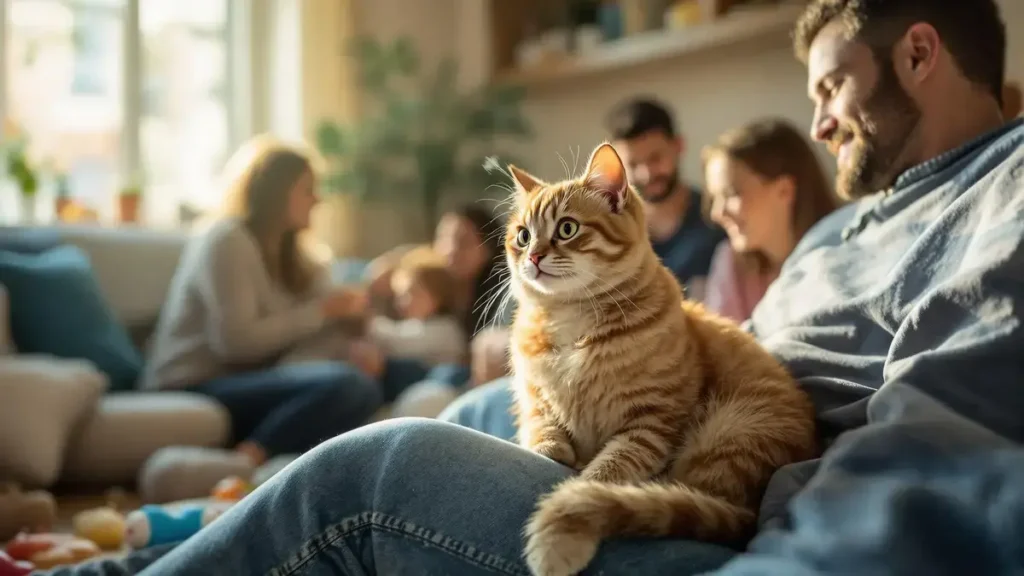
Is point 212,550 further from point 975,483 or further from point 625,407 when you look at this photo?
point 975,483

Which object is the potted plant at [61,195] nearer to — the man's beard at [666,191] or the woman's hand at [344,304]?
the woman's hand at [344,304]

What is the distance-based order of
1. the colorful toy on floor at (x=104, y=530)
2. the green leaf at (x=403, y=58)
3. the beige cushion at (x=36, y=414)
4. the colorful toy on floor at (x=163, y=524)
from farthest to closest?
1. the green leaf at (x=403, y=58)
2. the beige cushion at (x=36, y=414)
3. the colorful toy on floor at (x=104, y=530)
4. the colorful toy on floor at (x=163, y=524)

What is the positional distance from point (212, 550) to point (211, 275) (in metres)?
1.91

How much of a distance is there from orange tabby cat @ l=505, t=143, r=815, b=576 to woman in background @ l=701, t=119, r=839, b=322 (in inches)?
28.4

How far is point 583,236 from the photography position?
1330 mm

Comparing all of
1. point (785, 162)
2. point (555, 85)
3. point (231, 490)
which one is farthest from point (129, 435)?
point (555, 85)

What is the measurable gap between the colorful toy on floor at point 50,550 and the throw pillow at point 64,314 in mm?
1016

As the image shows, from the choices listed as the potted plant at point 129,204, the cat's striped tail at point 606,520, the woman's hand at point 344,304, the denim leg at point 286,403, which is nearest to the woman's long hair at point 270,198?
the woman's hand at point 344,304

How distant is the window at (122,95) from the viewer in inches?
153

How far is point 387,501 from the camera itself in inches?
40.8

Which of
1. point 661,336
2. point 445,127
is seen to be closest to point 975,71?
point 661,336

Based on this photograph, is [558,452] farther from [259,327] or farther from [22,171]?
[22,171]

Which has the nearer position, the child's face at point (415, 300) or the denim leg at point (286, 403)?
the denim leg at point (286, 403)

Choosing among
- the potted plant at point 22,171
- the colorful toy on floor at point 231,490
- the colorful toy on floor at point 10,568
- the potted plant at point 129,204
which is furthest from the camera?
the potted plant at point 129,204
